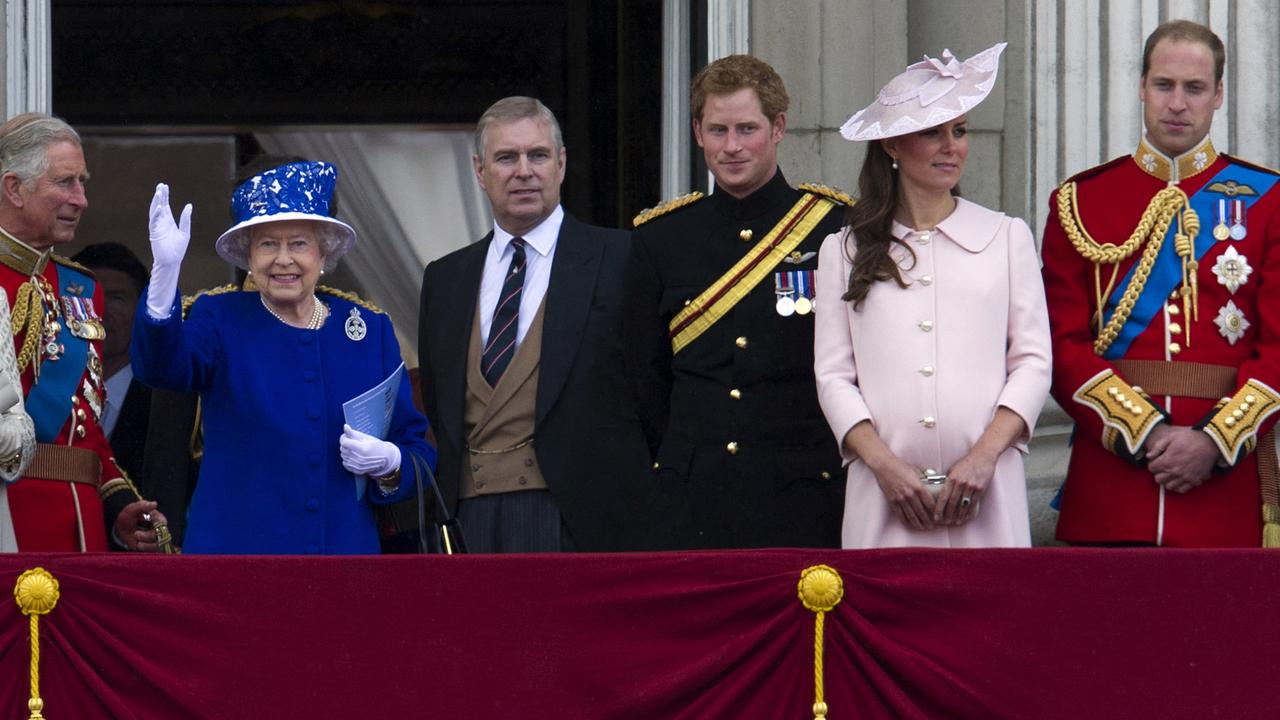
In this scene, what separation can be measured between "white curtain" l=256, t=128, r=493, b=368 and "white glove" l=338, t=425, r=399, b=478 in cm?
424

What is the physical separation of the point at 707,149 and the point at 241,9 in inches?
187

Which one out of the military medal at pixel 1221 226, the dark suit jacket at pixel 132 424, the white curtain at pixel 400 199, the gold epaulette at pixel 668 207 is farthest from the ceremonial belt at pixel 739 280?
the white curtain at pixel 400 199

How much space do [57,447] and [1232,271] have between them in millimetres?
2715

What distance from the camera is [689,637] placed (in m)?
4.45

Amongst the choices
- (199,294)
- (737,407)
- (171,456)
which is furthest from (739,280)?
(171,456)

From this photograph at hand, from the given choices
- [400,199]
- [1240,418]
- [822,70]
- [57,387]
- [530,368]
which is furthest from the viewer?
[400,199]

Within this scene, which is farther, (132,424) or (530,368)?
(132,424)

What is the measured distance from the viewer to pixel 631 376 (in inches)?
209

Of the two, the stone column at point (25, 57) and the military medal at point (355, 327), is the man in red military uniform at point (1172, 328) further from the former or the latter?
the stone column at point (25, 57)

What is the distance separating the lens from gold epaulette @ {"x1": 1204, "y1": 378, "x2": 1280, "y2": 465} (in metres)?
5.02

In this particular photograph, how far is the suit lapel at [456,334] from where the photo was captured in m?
5.45

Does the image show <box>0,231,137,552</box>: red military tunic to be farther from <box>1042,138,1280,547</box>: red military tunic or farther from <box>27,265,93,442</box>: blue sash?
<box>1042,138,1280,547</box>: red military tunic

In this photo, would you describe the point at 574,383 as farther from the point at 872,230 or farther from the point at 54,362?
the point at 54,362

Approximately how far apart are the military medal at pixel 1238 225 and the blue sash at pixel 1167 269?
20 millimetres
